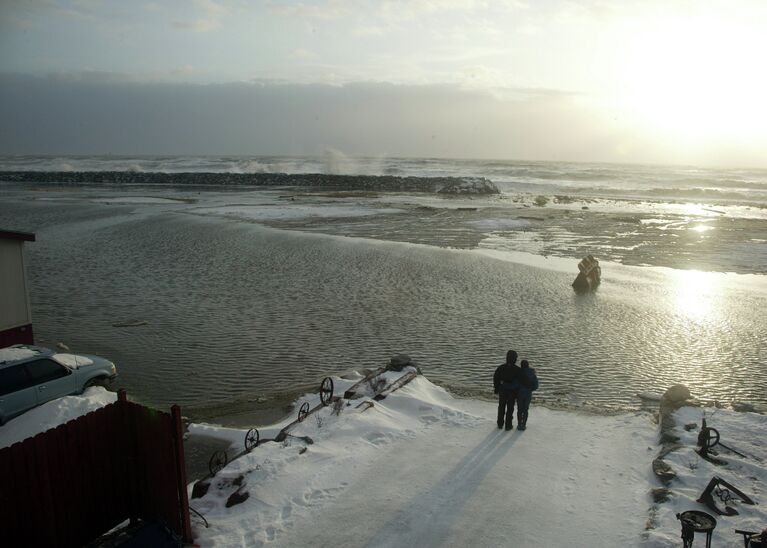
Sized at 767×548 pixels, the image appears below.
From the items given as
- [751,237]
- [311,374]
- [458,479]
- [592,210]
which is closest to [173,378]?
[311,374]

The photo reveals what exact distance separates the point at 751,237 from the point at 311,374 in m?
37.6

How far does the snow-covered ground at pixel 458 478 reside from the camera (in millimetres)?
7297

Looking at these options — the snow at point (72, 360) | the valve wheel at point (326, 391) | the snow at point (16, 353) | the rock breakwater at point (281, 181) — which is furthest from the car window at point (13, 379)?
the rock breakwater at point (281, 181)

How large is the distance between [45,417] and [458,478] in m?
7.59

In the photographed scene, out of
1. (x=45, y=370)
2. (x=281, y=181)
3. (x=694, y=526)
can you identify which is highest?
(x=281, y=181)

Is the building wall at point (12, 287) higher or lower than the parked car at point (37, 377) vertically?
higher

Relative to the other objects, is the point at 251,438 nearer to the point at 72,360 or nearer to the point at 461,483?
the point at 461,483

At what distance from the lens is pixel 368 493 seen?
820 cm

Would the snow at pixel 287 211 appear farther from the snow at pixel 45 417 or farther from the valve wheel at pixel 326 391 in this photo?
the snow at pixel 45 417

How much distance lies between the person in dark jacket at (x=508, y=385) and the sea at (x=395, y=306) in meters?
2.57

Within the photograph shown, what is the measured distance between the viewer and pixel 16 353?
Result: 12.0 meters

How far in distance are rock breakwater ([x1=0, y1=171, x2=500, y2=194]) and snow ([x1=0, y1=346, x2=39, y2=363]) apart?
2967 inches

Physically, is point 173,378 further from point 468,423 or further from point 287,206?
point 287,206

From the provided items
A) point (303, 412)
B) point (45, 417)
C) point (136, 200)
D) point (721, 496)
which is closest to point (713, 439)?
point (721, 496)
